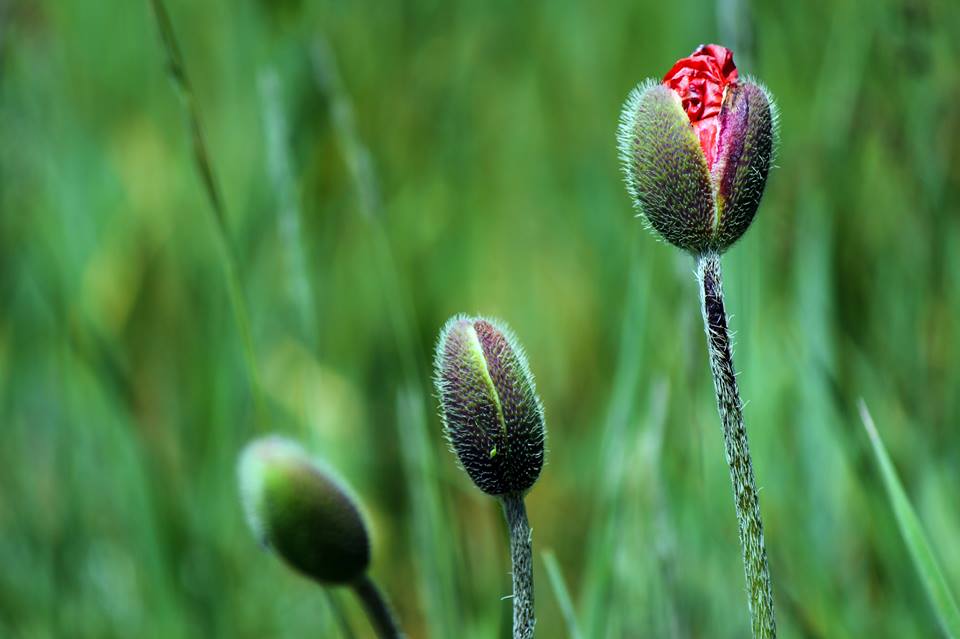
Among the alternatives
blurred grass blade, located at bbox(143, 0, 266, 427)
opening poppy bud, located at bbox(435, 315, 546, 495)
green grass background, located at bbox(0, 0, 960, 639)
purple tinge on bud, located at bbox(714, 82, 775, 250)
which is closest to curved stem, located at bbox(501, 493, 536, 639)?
opening poppy bud, located at bbox(435, 315, 546, 495)

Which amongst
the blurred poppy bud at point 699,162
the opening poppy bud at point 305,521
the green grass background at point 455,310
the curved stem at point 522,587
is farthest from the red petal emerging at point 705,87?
the green grass background at point 455,310

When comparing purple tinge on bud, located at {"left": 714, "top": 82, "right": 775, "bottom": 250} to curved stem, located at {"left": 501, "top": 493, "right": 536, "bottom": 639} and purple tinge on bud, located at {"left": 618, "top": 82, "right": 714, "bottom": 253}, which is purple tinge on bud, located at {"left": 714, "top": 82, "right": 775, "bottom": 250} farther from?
curved stem, located at {"left": 501, "top": 493, "right": 536, "bottom": 639}

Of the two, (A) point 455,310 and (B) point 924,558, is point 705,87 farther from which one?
(A) point 455,310

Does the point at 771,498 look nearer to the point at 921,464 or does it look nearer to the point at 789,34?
the point at 921,464

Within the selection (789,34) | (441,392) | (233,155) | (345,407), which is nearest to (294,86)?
(233,155)

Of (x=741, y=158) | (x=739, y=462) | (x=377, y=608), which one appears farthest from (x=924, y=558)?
(x=377, y=608)

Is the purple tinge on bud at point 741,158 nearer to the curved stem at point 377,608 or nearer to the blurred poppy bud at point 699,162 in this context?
the blurred poppy bud at point 699,162
